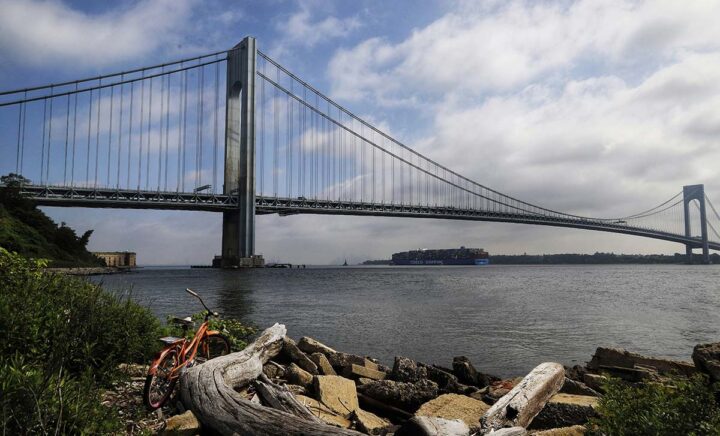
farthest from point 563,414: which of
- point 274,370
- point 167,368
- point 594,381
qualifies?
point 167,368

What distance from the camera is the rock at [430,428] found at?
11.4ft

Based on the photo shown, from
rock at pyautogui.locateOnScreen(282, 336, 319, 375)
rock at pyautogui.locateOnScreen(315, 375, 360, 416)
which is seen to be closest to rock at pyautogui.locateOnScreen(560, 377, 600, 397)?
rock at pyautogui.locateOnScreen(315, 375, 360, 416)

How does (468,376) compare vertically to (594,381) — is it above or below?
below

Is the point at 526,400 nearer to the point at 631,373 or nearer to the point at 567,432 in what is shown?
the point at 567,432

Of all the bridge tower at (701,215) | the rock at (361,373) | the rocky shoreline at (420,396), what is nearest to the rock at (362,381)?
the rocky shoreline at (420,396)

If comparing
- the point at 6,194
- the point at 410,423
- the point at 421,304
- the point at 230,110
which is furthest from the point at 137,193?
the point at 410,423

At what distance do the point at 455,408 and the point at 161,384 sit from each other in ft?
10.5

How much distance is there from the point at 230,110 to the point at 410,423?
68.0m

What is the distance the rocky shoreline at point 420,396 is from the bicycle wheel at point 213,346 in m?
0.40

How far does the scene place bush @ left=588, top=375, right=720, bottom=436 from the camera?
9.06 feet

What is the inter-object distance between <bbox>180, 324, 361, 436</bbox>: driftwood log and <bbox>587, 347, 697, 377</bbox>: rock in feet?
19.8

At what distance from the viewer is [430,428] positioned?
3479mm

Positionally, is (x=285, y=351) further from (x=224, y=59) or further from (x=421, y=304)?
(x=224, y=59)

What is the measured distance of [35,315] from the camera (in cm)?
425
